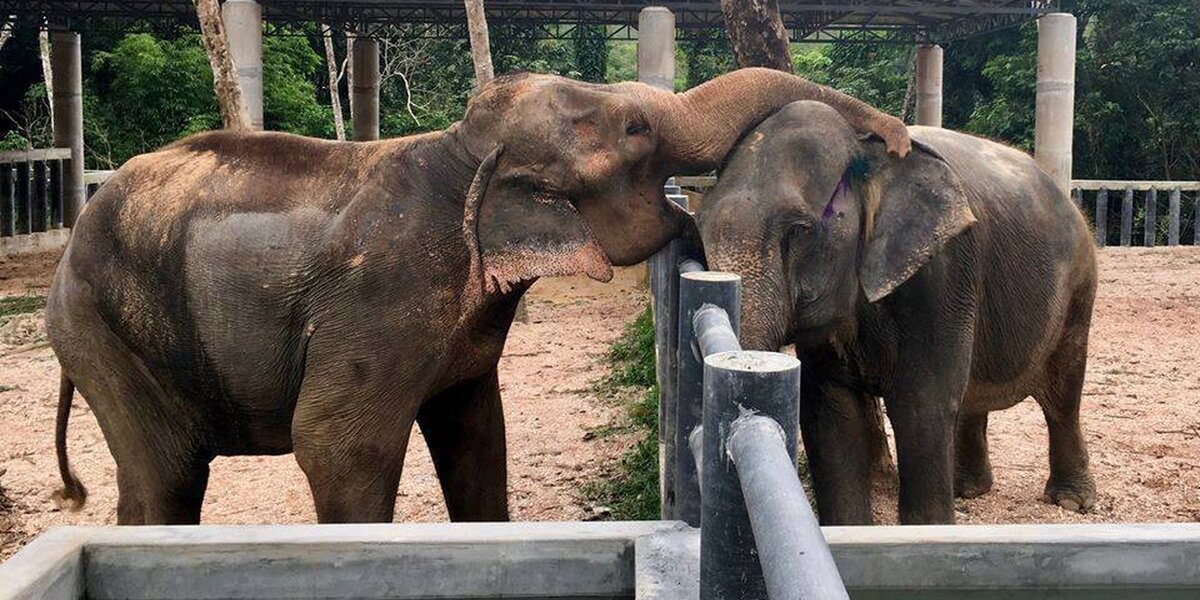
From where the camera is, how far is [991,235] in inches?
177

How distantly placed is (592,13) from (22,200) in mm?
10098

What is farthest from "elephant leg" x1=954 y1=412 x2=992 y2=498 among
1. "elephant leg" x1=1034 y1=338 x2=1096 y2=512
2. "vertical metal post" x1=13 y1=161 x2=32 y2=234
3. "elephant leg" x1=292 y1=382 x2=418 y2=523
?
"vertical metal post" x1=13 y1=161 x2=32 y2=234

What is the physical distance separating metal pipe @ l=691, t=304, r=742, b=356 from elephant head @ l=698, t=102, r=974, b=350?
4.17 feet

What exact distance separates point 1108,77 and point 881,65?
8138 mm

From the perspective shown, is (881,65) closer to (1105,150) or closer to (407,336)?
(1105,150)

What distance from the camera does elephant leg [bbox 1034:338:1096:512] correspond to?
5.62 metres

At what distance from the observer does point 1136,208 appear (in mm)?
21922

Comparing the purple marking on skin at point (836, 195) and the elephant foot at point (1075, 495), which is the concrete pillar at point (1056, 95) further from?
the purple marking on skin at point (836, 195)

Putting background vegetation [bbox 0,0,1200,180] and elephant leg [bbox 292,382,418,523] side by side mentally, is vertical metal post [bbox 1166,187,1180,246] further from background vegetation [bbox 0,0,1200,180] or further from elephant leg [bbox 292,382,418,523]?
elephant leg [bbox 292,382,418,523]

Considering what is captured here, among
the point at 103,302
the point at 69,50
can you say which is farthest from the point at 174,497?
the point at 69,50

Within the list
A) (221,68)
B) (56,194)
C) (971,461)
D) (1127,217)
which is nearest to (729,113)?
(971,461)

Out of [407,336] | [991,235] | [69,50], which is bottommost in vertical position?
[407,336]

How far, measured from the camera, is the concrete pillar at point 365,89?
23953 mm

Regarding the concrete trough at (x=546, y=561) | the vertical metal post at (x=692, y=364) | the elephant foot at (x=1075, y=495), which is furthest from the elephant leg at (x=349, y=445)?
the elephant foot at (x=1075, y=495)
